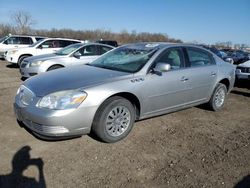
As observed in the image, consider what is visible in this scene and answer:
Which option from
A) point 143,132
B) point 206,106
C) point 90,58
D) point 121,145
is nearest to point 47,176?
point 121,145

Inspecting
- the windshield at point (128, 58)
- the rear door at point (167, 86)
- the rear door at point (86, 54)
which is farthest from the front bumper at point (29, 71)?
the rear door at point (167, 86)

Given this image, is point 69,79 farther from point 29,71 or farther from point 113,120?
point 29,71

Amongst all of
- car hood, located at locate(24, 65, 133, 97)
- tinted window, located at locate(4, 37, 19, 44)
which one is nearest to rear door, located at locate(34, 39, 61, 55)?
tinted window, located at locate(4, 37, 19, 44)

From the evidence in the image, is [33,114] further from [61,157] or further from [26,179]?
[26,179]

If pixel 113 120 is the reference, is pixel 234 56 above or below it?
above

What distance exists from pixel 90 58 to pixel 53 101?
6105 mm

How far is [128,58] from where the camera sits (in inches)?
202

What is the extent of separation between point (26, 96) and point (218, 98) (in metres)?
4.24

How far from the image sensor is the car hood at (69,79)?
402cm

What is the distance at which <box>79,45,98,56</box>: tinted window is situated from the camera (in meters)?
9.85

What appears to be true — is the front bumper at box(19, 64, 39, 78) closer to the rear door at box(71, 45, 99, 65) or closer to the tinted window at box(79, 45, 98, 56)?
the rear door at box(71, 45, 99, 65)

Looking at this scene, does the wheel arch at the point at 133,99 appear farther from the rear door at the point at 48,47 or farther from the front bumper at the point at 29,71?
the rear door at the point at 48,47

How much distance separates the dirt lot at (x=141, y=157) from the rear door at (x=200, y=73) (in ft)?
2.22

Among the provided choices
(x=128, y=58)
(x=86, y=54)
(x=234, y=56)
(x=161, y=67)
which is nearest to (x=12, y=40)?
(x=86, y=54)
